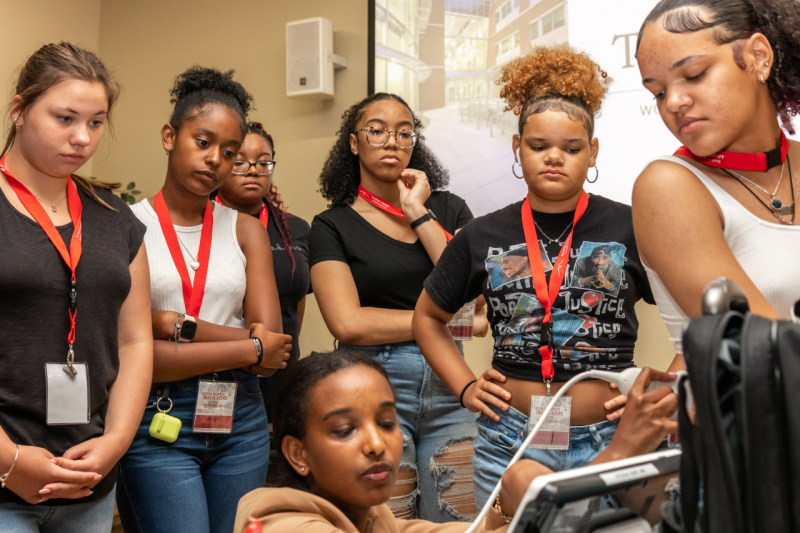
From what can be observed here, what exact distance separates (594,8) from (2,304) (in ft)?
9.20

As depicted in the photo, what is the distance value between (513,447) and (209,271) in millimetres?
1048

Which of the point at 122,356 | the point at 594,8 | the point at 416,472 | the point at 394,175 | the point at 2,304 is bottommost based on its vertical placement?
the point at 416,472

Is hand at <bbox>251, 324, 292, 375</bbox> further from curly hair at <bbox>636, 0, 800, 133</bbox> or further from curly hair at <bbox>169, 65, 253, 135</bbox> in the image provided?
curly hair at <bbox>636, 0, 800, 133</bbox>

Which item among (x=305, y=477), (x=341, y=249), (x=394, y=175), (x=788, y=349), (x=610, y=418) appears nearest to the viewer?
(x=788, y=349)

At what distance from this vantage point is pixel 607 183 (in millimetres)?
3107

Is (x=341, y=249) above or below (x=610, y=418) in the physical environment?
above

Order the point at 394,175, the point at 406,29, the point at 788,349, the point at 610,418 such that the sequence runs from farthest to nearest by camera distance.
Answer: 1. the point at 406,29
2. the point at 394,175
3. the point at 610,418
4. the point at 788,349

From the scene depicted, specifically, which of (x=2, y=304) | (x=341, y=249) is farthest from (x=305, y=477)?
(x=341, y=249)

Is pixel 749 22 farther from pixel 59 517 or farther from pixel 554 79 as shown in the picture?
pixel 59 517

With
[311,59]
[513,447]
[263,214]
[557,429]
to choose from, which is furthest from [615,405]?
[311,59]

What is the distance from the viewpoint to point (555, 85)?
184 cm

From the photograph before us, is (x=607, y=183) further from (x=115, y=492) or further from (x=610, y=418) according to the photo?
(x=115, y=492)

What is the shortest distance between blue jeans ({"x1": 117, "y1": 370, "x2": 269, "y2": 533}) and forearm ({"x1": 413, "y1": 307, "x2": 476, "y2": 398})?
1.84ft

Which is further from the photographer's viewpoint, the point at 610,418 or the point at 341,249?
the point at 341,249
